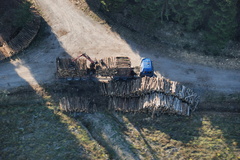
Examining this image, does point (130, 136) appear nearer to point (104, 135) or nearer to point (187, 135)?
point (104, 135)

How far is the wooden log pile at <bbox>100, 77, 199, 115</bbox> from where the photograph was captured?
3416cm

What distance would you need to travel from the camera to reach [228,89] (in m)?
37.7

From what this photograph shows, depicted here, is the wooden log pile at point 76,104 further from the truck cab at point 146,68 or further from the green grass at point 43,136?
the truck cab at point 146,68

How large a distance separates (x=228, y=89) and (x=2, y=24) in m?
36.7

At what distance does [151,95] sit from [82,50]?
1365 centimetres

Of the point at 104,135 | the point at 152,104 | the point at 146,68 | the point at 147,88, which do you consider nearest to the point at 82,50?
the point at 146,68

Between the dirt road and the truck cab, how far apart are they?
2688 millimetres

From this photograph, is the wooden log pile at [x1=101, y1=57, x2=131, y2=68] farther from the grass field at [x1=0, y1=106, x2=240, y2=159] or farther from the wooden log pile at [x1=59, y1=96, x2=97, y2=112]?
the grass field at [x1=0, y1=106, x2=240, y2=159]

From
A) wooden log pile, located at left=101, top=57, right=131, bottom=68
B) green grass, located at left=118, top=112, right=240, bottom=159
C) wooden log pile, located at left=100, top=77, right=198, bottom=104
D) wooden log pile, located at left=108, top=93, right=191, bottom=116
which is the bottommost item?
green grass, located at left=118, top=112, right=240, bottom=159

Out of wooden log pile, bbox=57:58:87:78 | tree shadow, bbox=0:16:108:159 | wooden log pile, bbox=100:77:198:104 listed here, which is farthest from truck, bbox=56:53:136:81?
tree shadow, bbox=0:16:108:159

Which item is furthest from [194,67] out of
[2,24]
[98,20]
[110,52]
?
[2,24]

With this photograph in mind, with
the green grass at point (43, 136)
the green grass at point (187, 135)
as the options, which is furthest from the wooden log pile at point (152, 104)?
the green grass at point (43, 136)

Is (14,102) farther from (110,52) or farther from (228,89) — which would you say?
(228,89)

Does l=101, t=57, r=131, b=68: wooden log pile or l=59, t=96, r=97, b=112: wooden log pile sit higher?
l=101, t=57, r=131, b=68: wooden log pile
